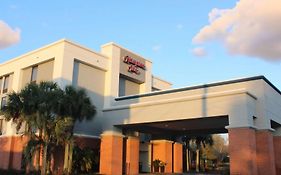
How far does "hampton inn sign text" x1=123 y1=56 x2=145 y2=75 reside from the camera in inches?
1647

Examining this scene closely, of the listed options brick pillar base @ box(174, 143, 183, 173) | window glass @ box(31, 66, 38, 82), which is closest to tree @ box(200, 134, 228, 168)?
brick pillar base @ box(174, 143, 183, 173)

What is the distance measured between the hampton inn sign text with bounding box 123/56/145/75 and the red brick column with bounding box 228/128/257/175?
776 inches

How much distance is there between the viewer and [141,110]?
31.6 metres

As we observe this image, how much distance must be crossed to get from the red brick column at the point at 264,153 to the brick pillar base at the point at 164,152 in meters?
16.2

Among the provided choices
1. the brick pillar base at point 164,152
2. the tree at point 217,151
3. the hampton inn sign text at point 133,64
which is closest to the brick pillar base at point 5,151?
the hampton inn sign text at point 133,64

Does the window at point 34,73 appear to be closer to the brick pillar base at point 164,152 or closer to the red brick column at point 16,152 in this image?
the red brick column at point 16,152

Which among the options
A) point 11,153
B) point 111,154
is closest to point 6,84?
point 11,153

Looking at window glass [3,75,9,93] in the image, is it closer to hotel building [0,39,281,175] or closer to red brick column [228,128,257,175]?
hotel building [0,39,281,175]

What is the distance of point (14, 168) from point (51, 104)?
13527mm

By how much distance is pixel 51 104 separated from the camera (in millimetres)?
27062

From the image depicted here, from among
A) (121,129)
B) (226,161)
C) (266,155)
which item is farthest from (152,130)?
(226,161)

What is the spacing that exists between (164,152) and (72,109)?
17237mm

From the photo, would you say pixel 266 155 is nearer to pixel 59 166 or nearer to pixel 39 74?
pixel 59 166

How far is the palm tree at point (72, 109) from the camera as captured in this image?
28188 millimetres
